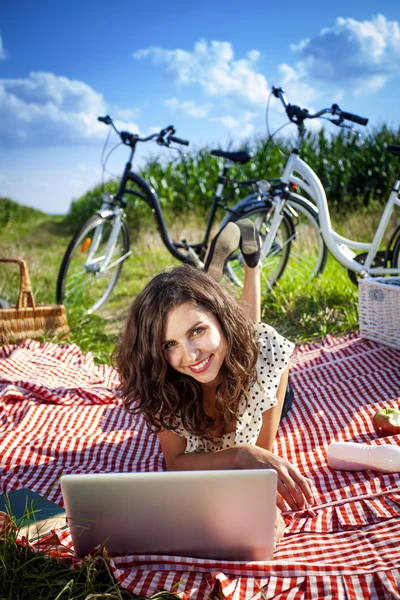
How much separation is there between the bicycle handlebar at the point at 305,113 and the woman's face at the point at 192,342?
2704mm

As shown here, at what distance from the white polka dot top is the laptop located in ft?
1.38

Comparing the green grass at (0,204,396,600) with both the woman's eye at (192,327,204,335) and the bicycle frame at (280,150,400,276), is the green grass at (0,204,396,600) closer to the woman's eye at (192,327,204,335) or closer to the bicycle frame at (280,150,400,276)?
the bicycle frame at (280,150,400,276)

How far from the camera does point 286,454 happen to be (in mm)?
2348

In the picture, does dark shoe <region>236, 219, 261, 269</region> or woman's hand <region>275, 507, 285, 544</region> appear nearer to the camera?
woman's hand <region>275, 507, 285, 544</region>

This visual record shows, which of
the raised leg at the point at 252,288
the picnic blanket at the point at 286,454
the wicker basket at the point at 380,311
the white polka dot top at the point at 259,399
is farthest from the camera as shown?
the wicker basket at the point at 380,311

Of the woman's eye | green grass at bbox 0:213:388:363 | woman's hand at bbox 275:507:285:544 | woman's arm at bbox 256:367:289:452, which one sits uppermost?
the woman's eye

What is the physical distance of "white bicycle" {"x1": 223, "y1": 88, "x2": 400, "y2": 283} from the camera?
13.0ft

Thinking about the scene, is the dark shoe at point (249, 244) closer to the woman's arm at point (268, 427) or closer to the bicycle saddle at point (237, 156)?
the woman's arm at point (268, 427)

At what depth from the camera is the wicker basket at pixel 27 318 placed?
3861 mm

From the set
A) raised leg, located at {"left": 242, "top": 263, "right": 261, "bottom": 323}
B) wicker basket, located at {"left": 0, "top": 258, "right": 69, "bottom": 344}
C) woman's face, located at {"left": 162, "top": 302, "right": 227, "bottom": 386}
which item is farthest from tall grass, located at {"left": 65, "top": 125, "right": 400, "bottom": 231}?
woman's face, located at {"left": 162, "top": 302, "right": 227, "bottom": 386}

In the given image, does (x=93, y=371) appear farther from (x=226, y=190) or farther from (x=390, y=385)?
(x=226, y=190)

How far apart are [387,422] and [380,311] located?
3.69ft

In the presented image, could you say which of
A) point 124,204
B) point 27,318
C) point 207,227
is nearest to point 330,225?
point 207,227

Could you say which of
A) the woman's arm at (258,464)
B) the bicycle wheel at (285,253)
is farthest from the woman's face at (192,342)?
the bicycle wheel at (285,253)
